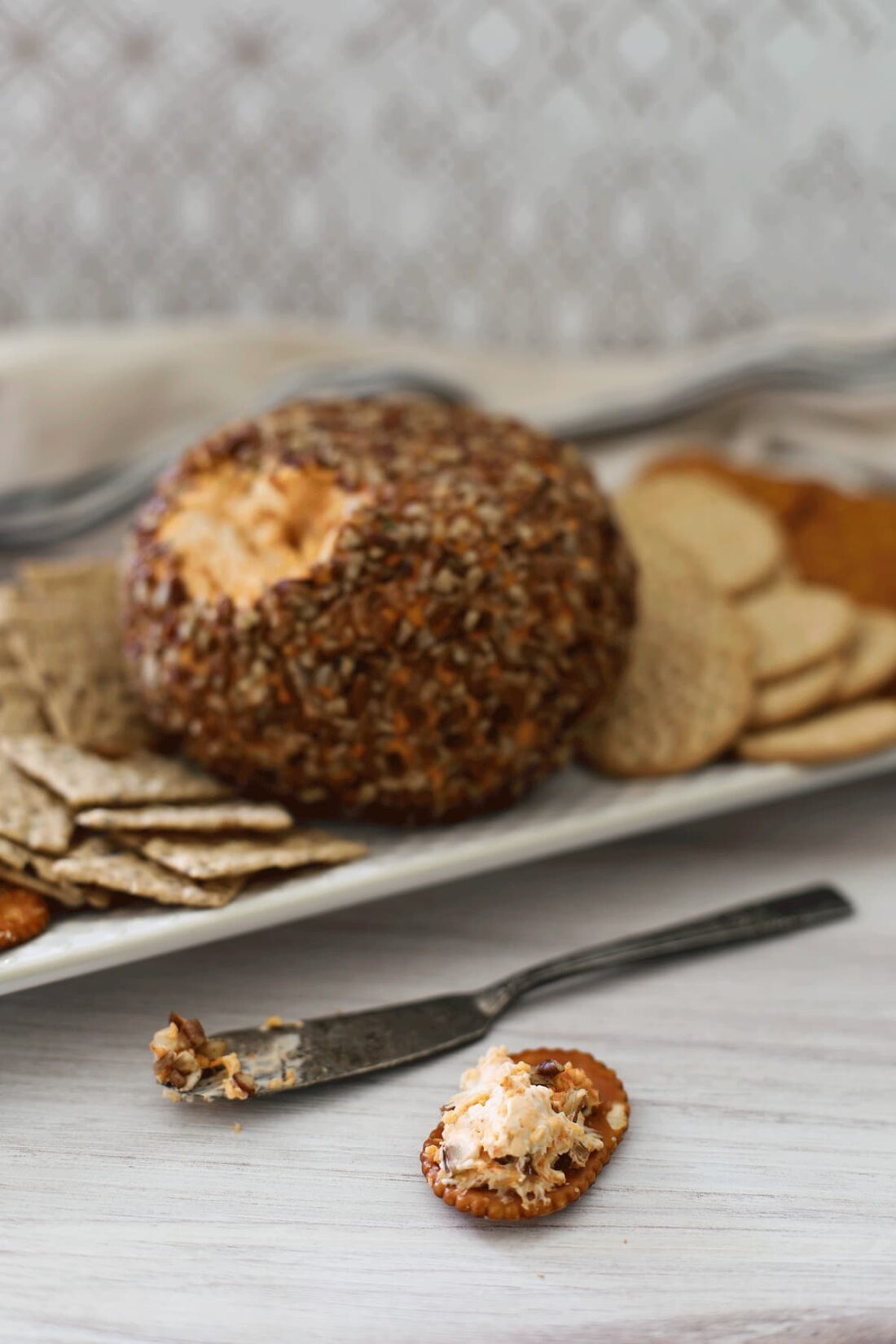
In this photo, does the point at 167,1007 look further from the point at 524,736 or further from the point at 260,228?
the point at 260,228

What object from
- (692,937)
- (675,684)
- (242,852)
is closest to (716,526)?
(675,684)

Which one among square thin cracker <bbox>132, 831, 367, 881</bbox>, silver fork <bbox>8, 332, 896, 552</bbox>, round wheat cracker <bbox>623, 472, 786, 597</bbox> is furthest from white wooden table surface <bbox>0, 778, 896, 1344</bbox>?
silver fork <bbox>8, 332, 896, 552</bbox>

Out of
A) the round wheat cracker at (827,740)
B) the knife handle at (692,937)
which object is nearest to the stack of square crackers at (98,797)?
the knife handle at (692,937)

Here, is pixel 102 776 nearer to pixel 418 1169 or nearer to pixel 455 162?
pixel 418 1169

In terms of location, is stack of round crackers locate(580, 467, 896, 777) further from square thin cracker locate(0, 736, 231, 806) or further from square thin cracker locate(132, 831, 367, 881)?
square thin cracker locate(0, 736, 231, 806)

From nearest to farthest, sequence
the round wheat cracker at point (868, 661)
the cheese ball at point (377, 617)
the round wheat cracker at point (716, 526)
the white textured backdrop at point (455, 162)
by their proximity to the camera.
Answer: the cheese ball at point (377, 617)
the round wheat cracker at point (868, 661)
the round wheat cracker at point (716, 526)
the white textured backdrop at point (455, 162)

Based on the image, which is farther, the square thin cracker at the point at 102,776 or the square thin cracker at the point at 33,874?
the square thin cracker at the point at 102,776

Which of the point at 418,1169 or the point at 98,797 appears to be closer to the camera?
the point at 418,1169

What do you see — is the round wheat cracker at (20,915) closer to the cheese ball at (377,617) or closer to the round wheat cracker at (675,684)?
the cheese ball at (377,617)
